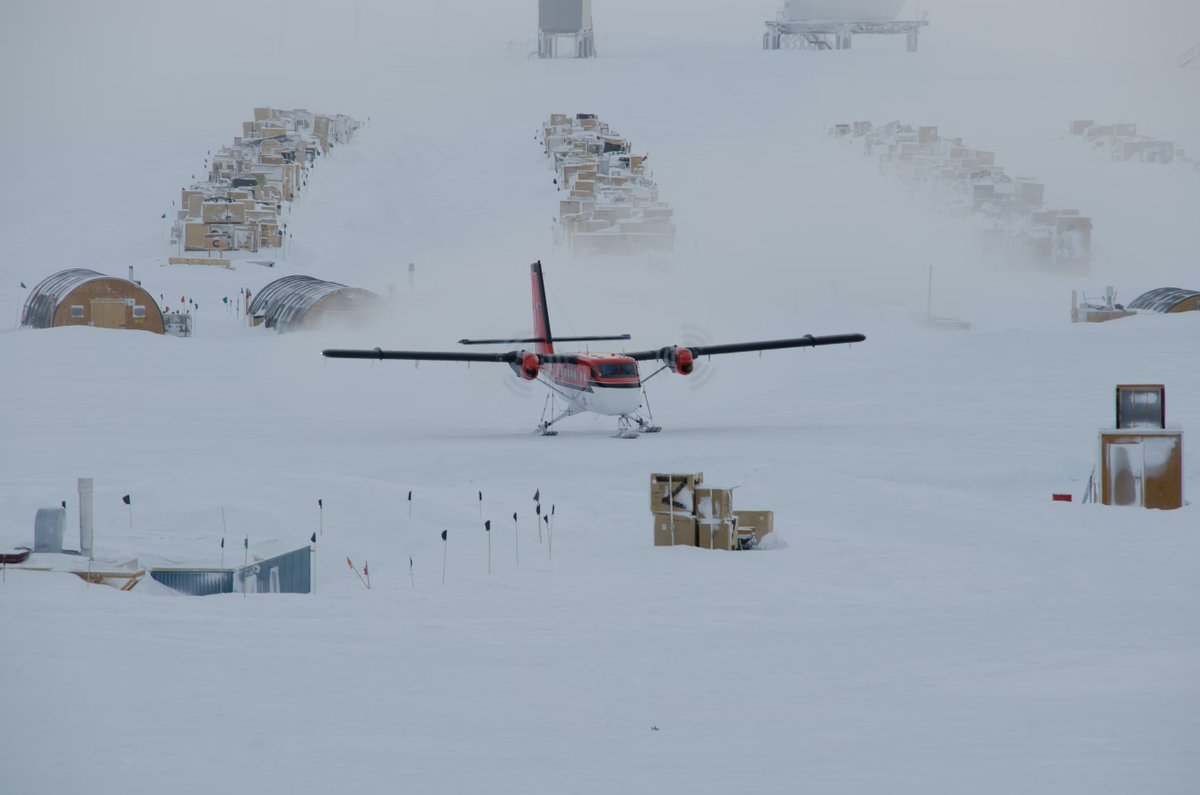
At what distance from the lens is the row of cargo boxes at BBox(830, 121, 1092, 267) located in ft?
251

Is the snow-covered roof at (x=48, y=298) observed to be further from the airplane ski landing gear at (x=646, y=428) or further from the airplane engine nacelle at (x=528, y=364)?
the airplane ski landing gear at (x=646, y=428)

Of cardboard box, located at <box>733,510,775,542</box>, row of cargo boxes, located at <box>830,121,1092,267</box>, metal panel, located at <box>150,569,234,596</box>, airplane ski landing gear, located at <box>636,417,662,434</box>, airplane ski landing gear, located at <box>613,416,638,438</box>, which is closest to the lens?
metal panel, located at <box>150,569,234,596</box>

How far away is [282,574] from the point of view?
1752 cm

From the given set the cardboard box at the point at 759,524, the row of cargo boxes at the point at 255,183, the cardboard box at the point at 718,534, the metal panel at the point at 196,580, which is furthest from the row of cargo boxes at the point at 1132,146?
the metal panel at the point at 196,580

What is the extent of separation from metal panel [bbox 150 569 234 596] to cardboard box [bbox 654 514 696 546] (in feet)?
21.7

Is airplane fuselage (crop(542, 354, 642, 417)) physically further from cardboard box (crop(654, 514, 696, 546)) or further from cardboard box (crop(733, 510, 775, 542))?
cardboard box (crop(654, 514, 696, 546))

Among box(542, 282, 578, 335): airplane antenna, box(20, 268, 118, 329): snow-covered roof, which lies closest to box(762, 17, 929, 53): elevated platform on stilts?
box(542, 282, 578, 335): airplane antenna

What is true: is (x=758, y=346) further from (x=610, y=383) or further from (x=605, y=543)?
(x=605, y=543)

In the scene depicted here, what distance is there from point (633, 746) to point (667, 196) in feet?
266

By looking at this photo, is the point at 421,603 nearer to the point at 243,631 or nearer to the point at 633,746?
the point at 243,631

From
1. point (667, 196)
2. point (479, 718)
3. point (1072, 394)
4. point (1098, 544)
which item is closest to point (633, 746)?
point (479, 718)

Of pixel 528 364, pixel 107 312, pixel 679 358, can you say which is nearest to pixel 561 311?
pixel 107 312

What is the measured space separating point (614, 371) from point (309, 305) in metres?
24.6

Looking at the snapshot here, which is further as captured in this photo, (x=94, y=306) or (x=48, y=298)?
(x=48, y=298)
